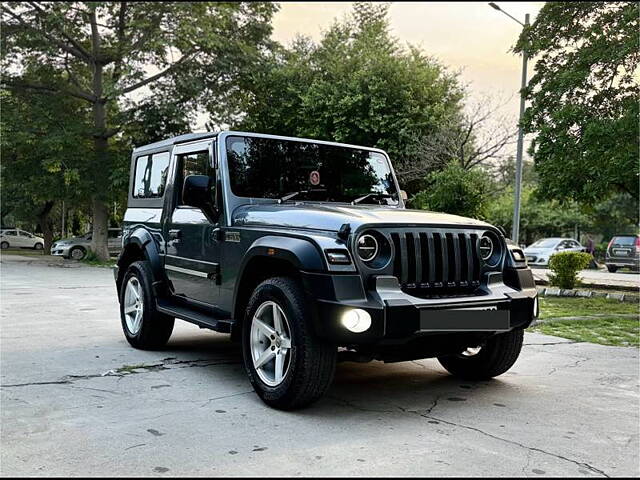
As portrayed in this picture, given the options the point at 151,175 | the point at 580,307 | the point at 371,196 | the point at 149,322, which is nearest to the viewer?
the point at 371,196

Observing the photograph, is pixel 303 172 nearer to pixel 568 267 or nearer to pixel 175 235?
pixel 175 235

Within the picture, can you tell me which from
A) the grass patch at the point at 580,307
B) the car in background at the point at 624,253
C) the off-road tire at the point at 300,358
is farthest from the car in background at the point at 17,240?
the off-road tire at the point at 300,358

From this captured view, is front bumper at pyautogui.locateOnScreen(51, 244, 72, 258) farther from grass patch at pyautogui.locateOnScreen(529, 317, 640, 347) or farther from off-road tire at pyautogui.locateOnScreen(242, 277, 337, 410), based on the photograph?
off-road tire at pyautogui.locateOnScreen(242, 277, 337, 410)

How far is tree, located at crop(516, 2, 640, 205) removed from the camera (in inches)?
429

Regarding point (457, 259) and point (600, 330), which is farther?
point (600, 330)

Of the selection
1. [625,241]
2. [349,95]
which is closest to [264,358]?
[349,95]

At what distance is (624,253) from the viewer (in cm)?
2456

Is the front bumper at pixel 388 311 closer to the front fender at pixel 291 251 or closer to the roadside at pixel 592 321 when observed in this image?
the front fender at pixel 291 251

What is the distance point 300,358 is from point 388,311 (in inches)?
26.8

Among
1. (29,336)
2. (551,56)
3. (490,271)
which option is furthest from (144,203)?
(551,56)

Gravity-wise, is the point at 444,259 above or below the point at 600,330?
→ above

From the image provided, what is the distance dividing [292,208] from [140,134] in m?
20.0

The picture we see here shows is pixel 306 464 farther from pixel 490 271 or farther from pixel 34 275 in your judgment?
pixel 34 275

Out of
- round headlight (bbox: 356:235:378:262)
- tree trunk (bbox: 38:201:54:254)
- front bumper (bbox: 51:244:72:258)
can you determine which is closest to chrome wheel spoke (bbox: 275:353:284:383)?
round headlight (bbox: 356:235:378:262)
